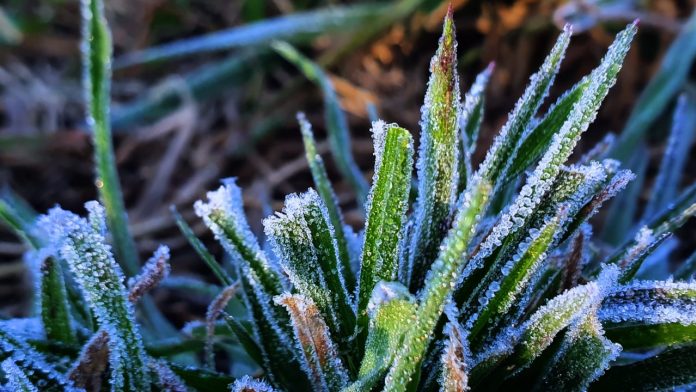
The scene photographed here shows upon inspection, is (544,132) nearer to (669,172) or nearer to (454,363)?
(454,363)

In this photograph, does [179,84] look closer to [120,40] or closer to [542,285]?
[120,40]

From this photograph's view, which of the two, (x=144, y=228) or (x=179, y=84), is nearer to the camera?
(x=144, y=228)

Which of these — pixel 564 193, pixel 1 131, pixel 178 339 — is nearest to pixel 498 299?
pixel 564 193

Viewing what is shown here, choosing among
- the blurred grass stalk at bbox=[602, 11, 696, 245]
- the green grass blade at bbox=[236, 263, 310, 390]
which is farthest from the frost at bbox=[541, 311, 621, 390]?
the blurred grass stalk at bbox=[602, 11, 696, 245]

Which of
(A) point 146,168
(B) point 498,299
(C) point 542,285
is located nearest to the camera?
(B) point 498,299

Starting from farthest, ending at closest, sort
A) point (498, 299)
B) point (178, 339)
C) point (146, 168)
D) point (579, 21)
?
point (146, 168)
point (579, 21)
point (178, 339)
point (498, 299)

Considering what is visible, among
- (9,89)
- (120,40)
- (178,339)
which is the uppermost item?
(120,40)

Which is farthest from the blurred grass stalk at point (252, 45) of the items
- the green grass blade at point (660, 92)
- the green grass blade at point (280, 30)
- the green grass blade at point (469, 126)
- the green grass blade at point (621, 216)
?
the green grass blade at point (469, 126)
